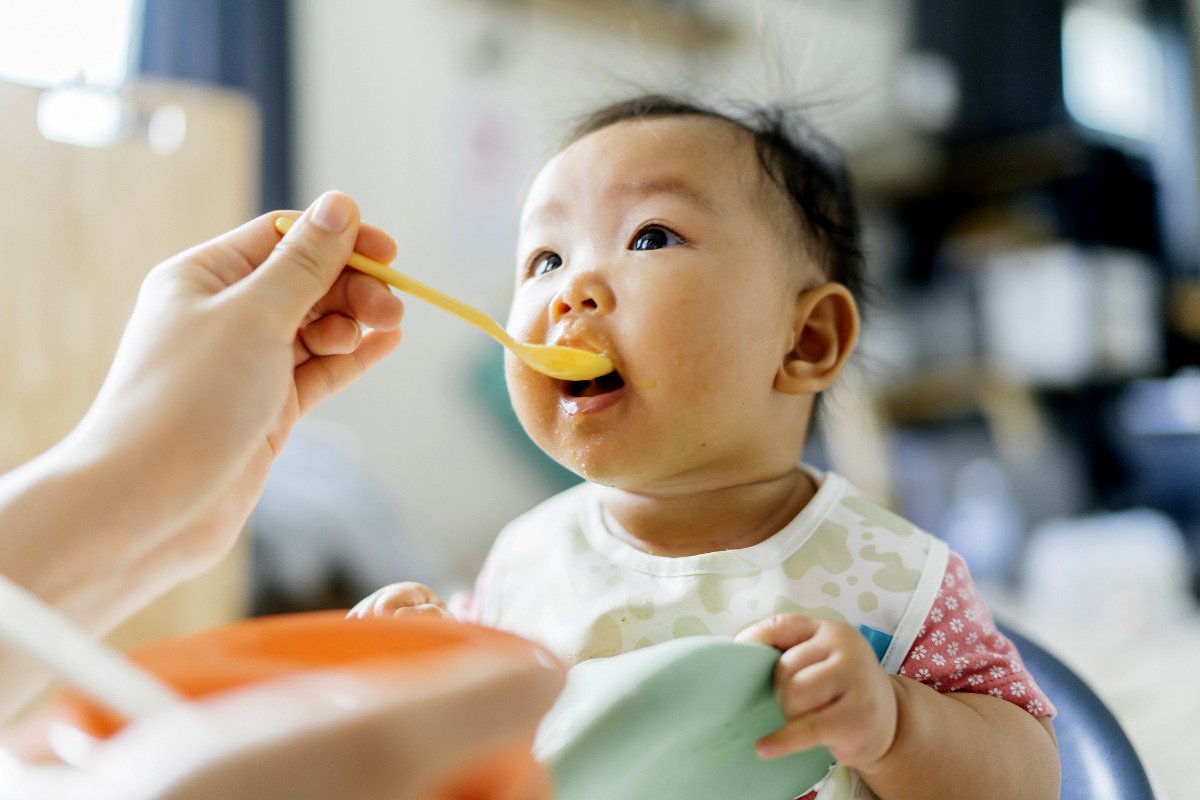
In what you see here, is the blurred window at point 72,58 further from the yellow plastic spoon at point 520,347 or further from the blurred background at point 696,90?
the yellow plastic spoon at point 520,347

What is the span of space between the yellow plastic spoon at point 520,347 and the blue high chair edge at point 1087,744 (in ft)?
1.36

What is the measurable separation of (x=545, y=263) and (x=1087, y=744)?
520mm

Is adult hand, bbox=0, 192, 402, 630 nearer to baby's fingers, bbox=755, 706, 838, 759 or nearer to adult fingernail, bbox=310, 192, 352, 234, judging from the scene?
adult fingernail, bbox=310, 192, 352, 234

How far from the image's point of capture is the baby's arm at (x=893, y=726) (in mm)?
463

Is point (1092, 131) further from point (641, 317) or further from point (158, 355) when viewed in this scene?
point (158, 355)

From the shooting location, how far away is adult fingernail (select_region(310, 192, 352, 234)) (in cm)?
59

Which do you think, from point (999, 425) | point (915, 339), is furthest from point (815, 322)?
point (915, 339)

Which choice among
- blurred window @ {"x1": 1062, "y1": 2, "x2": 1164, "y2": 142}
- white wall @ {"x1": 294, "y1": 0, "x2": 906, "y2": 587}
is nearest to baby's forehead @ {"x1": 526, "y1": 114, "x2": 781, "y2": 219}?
white wall @ {"x1": 294, "y1": 0, "x2": 906, "y2": 587}

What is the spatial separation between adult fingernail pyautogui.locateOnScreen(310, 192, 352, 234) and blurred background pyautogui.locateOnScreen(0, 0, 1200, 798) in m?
0.34

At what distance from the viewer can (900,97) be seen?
10.3ft

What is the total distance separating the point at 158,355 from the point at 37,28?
1477 millimetres

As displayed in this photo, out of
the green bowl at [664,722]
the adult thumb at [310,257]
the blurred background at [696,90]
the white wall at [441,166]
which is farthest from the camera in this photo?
the white wall at [441,166]

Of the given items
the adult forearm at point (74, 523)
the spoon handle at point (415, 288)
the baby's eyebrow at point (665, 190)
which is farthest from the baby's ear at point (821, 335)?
the adult forearm at point (74, 523)

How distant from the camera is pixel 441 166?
2.45m
